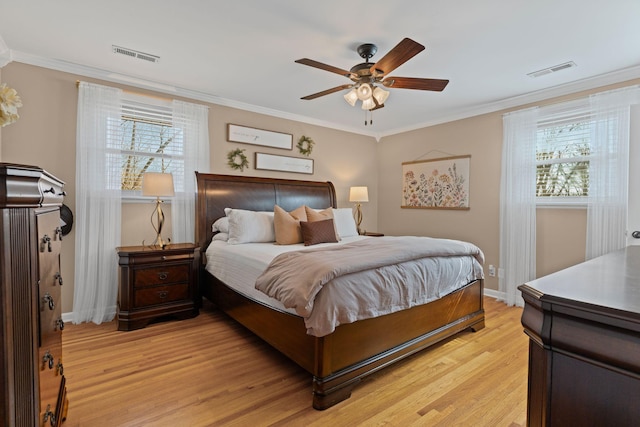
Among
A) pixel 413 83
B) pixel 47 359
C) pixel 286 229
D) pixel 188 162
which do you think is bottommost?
pixel 47 359

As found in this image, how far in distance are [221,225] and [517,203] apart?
11.6 ft

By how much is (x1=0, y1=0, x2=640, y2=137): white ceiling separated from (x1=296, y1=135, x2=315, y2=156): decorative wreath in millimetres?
1057

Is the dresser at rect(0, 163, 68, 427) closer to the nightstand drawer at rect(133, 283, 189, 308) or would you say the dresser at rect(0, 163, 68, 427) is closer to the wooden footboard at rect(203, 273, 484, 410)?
the wooden footboard at rect(203, 273, 484, 410)

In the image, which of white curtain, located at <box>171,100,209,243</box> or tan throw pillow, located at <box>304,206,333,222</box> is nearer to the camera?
white curtain, located at <box>171,100,209,243</box>

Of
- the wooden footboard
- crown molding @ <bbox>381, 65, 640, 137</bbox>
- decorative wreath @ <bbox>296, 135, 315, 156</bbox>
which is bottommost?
the wooden footboard

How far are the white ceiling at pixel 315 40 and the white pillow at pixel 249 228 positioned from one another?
1.48 meters

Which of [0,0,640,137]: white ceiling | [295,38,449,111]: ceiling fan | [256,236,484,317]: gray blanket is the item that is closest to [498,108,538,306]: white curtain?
[0,0,640,137]: white ceiling

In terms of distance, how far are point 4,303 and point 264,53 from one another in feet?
8.42

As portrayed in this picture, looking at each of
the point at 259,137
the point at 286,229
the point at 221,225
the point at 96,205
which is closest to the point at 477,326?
the point at 286,229

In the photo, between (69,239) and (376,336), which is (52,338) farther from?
(69,239)

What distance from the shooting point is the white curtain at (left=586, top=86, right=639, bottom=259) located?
119 inches

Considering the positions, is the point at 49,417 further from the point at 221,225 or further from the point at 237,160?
the point at 237,160

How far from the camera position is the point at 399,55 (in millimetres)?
2150

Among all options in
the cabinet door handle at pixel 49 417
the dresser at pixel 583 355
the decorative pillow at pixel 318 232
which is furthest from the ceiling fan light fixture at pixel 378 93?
the cabinet door handle at pixel 49 417
